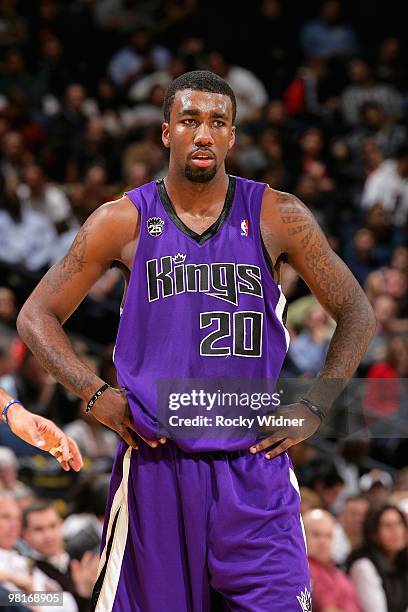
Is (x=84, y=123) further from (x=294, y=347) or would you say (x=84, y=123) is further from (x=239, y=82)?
(x=294, y=347)

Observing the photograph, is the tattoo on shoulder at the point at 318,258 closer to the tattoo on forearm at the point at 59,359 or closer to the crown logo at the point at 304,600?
the tattoo on forearm at the point at 59,359

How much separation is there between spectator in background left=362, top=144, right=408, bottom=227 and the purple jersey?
8514 millimetres

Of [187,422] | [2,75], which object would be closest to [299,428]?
[187,422]

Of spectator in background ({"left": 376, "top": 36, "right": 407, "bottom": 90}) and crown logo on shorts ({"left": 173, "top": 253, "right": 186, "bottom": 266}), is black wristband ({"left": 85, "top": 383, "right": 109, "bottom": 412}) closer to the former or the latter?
crown logo on shorts ({"left": 173, "top": 253, "right": 186, "bottom": 266})

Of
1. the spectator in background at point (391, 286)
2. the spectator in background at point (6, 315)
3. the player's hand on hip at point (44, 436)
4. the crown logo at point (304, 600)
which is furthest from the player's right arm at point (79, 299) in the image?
the spectator in background at point (391, 286)

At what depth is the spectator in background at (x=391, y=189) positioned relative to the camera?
12555mm

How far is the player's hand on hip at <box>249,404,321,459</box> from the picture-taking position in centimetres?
402

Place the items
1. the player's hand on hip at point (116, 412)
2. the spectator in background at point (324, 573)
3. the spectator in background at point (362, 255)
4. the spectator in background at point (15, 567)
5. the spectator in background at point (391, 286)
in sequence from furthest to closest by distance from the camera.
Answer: the spectator in background at point (362, 255)
the spectator in background at point (391, 286)
the spectator in background at point (324, 573)
the spectator in background at point (15, 567)
the player's hand on hip at point (116, 412)

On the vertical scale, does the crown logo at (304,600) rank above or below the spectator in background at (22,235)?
below

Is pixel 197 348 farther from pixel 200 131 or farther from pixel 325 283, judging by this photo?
pixel 200 131

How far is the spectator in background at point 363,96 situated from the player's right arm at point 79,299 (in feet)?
35.2

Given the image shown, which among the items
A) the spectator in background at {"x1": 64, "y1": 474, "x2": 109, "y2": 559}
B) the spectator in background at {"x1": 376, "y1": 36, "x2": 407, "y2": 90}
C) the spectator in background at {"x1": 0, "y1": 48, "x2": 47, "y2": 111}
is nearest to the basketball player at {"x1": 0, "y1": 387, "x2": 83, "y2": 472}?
the spectator in background at {"x1": 64, "y1": 474, "x2": 109, "y2": 559}

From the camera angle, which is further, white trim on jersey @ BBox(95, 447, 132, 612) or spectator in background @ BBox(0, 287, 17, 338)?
spectator in background @ BBox(0, 287, 17, 338)

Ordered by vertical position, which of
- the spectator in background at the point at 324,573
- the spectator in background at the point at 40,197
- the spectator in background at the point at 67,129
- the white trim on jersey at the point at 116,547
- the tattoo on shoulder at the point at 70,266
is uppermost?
the spectator in background at the point at 67,129
